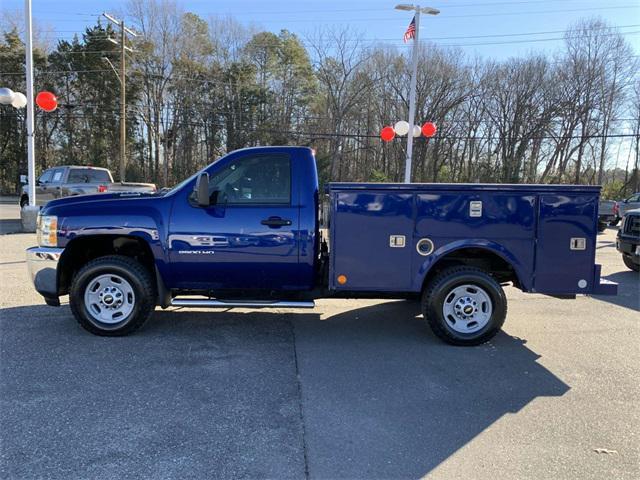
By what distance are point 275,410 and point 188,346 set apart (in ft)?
5.73

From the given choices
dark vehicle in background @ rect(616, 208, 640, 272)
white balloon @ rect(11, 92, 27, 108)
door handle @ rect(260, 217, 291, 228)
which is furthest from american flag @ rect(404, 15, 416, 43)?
door handle @ rect(260, 217, 291, 228)

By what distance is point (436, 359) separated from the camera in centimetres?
475

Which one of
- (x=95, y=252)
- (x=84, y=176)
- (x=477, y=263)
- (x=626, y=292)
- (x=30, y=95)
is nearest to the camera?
(x=477, y=263)

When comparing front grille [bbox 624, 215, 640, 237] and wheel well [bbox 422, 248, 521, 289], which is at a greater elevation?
front grille [bbox 624, 215, 640, 237]

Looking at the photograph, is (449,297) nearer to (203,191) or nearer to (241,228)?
(241,228)

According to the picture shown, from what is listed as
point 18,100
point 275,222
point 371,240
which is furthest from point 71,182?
point 371,240

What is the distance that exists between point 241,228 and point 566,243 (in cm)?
341

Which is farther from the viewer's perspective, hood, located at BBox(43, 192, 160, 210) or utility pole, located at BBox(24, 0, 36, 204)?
utility pole, located at BBox(24, 0, 36, 204)

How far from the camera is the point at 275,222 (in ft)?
16.4

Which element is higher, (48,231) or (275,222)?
(275,222)

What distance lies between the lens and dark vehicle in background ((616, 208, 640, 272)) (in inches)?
375

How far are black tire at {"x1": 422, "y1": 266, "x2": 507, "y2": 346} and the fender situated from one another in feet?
0.59

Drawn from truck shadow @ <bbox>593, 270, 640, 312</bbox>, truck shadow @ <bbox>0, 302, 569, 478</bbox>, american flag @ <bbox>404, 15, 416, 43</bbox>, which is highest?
american flag @ <bbox>404, 15, 416, 43</bbox>

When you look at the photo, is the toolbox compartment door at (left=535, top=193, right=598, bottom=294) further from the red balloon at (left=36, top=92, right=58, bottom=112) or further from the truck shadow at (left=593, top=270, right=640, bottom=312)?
the red balloon at (left=36, top=92, right=58, bottom=112)
